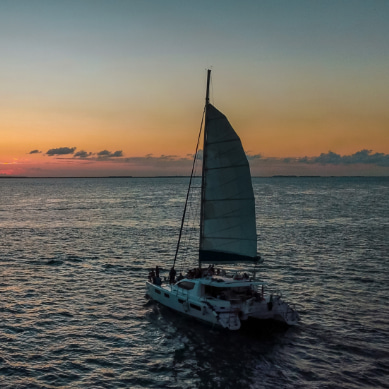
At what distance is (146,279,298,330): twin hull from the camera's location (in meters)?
27.8

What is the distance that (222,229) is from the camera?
Answer: 31.7 metres

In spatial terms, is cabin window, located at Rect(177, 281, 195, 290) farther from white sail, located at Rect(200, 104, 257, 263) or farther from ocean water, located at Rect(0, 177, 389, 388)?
ocean water, located at Rect(0, 177, 389, 388)

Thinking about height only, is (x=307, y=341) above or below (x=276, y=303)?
below

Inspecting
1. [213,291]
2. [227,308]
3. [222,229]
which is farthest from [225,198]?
[227,308]

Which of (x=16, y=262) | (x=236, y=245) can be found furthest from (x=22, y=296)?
(x=236, y=245)

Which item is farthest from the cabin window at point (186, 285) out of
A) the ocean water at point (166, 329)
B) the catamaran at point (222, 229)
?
the ocean water at point (166, 329)

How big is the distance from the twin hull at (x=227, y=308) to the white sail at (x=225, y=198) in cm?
310

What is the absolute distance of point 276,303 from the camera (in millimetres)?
Answer: 28719

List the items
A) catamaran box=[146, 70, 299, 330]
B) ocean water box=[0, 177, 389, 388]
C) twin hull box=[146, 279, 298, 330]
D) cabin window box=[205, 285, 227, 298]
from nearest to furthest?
ocean water box=[0, 177, 389, 388]
twin hull box=[146, 279, 298, 330]
catamaran box=[146, 70, 299, 330]
cabin window box=[205, 285, 227, 298]

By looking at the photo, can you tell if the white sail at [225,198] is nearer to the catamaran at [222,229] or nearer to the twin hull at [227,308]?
the catamaran at [222,229]

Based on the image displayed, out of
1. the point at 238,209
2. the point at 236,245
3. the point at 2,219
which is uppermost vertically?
the point at 238,209

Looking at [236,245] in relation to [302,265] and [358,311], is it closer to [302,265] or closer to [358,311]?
[358,311]

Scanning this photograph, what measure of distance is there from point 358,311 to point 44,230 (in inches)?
2432

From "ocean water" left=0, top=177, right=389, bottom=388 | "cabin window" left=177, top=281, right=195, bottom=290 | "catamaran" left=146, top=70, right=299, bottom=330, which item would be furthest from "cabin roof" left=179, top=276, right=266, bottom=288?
"ocean water" left=0, top=177, right=389, bottom=388
